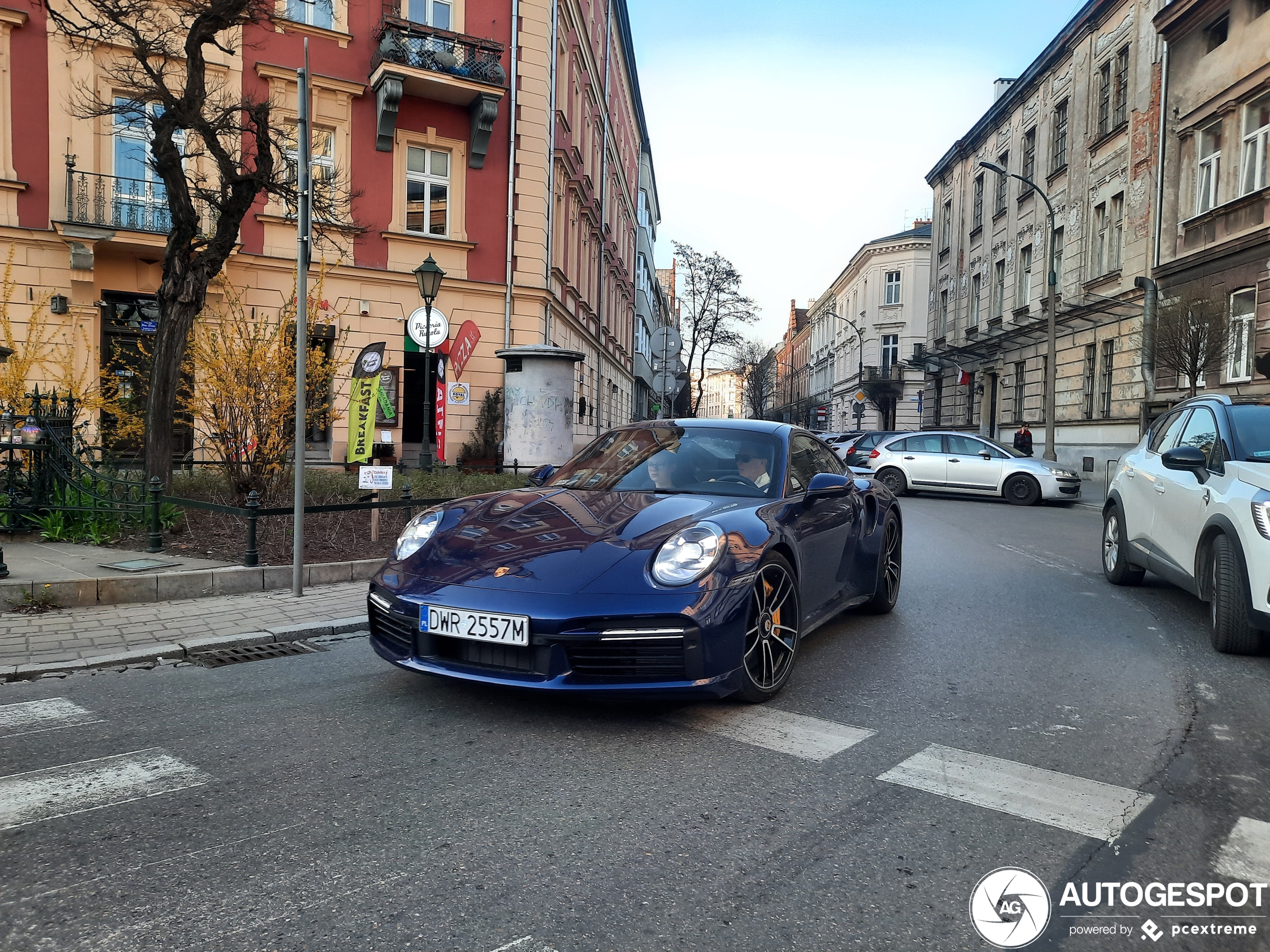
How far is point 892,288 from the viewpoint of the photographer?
62469mm

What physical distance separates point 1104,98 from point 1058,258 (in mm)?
5019

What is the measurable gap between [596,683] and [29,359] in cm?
1104

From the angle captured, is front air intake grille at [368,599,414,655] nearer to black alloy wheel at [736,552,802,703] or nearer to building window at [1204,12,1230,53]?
black alloy wheel at [736,552,802,703]

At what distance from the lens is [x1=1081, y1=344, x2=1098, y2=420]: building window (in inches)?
1091

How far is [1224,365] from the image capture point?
2023 cm

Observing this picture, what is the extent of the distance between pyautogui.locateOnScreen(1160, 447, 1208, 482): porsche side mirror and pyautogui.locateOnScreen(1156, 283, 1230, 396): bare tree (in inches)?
566

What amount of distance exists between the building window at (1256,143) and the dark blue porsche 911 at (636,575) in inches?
802

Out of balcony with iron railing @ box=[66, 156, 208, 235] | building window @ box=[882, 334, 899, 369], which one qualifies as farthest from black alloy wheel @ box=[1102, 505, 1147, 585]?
building window @ box=[882, 334, 899, 369]

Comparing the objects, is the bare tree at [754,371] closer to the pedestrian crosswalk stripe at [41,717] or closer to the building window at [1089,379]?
the building window at [1089,379]

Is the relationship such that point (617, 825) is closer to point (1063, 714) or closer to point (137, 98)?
point (1063, 714)

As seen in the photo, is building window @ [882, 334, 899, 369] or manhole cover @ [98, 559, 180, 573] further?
building window @ [882, 334, 899, 369]

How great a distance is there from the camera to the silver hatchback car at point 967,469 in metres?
18.2

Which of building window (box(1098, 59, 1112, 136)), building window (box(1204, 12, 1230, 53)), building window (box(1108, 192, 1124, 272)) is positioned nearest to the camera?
building window (box(1204, 12, 1230, 53))

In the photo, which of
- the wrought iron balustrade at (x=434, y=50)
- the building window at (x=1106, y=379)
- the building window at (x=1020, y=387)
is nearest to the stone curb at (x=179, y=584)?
the wrought iron balustrade at (x=434, y=50)
